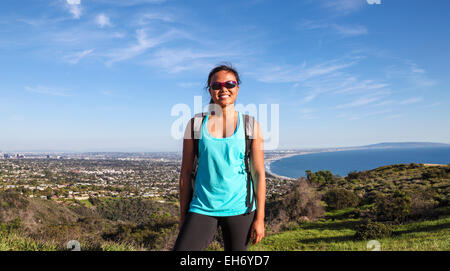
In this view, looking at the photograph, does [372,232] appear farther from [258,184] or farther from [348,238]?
[258,184]

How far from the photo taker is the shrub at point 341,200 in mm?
19938

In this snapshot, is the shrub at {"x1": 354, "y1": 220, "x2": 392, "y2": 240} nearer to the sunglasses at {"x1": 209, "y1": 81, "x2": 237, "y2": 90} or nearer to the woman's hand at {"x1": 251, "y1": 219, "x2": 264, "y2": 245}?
the woman's hand at {"x1": 251, "y1": 219, "x2": 264, "y2": 245}

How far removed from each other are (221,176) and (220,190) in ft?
0.30

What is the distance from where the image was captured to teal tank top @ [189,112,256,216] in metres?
1.81

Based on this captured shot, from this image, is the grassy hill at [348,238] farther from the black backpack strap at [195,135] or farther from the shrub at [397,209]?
the black backpack strap at [195,135]

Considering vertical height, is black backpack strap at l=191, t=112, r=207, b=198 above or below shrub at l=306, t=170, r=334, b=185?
above

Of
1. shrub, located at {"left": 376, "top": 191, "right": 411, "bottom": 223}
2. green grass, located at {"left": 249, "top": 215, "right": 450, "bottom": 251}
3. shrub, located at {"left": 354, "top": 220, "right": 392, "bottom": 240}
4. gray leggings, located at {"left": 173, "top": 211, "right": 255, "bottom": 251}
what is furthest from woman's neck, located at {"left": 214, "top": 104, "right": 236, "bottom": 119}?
shrub, located at {"left": 376, "top": 191, "right": 411, "bottom": 223}

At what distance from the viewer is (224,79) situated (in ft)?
6.68

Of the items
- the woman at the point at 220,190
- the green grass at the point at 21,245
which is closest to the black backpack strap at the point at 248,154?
the woman at the point at 220,190

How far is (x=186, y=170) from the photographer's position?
195 centimetres

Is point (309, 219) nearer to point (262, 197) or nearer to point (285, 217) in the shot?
point (285, 217)

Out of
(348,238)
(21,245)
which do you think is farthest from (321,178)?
(21,245)

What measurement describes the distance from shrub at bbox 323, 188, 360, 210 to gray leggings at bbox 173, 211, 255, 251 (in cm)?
2028
